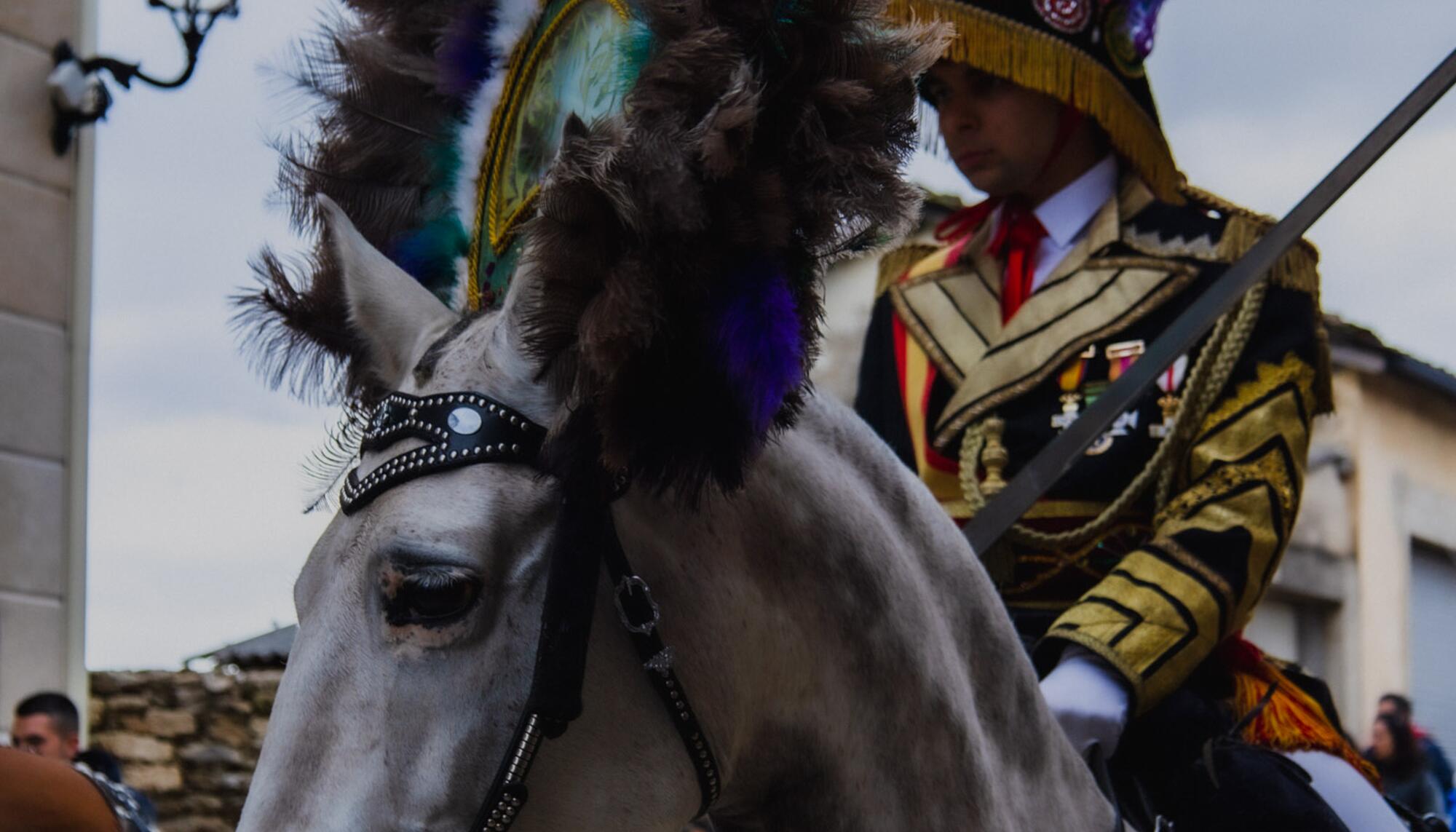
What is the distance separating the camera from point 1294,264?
3164mm

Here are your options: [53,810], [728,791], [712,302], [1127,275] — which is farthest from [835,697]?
[53,810]

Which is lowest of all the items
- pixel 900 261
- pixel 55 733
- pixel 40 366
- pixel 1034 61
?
pixel 55 733

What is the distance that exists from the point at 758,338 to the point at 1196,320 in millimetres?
1186

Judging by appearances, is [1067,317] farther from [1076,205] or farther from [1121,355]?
[1076,205]

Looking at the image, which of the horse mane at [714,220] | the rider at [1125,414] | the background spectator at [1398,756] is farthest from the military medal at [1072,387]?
the background spectator at [1398,756]

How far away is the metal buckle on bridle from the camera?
198cm

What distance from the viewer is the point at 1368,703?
15828mm

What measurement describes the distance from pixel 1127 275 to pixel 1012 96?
0.41 m

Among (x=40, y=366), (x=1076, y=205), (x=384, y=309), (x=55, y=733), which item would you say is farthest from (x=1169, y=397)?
(x=40, y=366)

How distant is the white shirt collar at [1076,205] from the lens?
3.38m

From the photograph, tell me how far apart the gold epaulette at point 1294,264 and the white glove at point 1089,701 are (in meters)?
0.75

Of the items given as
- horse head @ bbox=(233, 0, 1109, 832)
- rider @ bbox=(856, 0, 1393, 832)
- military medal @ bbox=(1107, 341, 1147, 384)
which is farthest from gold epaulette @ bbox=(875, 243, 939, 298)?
horse head @ bbox=(233, 0, 1109, 832)

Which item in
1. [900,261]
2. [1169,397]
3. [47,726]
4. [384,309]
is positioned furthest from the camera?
[47,726]

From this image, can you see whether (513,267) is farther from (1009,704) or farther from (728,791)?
(1009,704)
